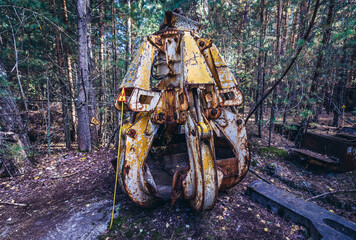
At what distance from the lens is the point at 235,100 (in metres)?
2.72

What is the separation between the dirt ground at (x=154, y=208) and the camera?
238 centimetres

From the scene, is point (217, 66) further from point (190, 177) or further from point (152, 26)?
point (152, 26)

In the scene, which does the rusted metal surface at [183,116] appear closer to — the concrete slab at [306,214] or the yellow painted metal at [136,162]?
the yellow painted metal at [136,162]

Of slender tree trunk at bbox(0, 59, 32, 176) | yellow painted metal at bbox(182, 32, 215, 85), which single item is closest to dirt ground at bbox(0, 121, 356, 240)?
slender tree trunk at bbox(0, 59, 32, 176)

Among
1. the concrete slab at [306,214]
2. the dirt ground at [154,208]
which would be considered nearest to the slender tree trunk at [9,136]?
the dirt ground at [154,208]

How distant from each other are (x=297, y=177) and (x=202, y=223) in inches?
136

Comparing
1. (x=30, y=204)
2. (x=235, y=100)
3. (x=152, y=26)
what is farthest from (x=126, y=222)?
(x=152, y=26)

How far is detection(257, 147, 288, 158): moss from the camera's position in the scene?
545 centimetres

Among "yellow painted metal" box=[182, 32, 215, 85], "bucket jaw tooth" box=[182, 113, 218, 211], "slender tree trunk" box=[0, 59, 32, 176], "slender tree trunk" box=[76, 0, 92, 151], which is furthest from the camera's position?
"slender tree trunk" box=[76, 0, 92, 151]

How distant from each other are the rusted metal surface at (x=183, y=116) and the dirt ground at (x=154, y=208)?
43 centimetres

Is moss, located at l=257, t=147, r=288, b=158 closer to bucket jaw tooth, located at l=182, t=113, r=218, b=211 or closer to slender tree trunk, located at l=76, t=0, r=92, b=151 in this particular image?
bucket jaw tooth, located at l=182, t=113, r=218, b=211

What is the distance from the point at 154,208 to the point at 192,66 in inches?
91.5

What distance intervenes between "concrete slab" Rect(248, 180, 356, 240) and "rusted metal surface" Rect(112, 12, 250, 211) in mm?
798

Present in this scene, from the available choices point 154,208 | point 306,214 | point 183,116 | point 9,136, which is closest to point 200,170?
point 183,116
